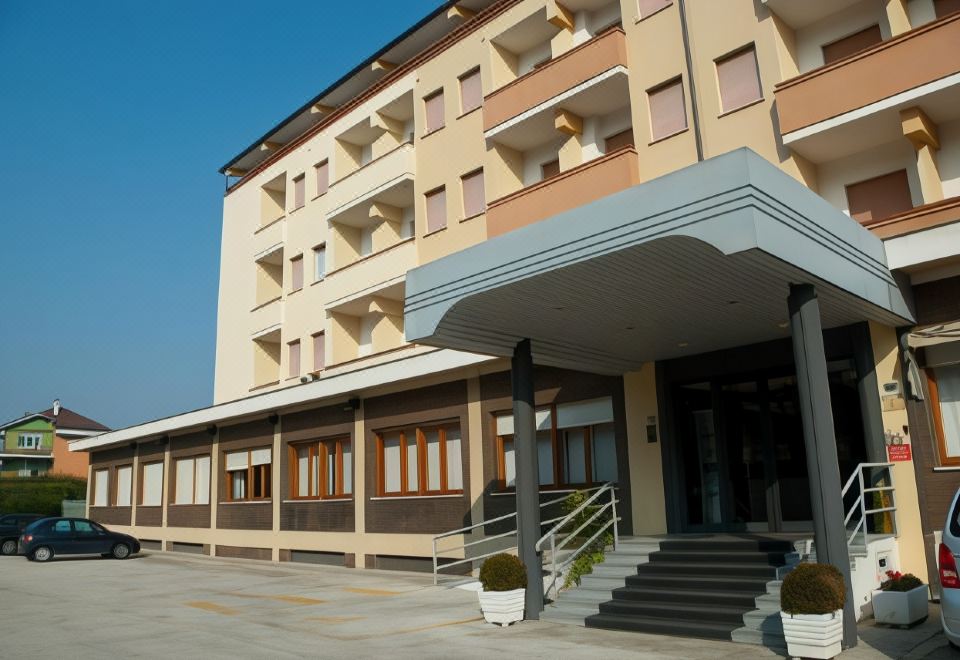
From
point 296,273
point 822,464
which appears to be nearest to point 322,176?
point 296,273

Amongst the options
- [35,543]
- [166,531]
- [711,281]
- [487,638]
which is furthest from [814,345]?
[166,531]

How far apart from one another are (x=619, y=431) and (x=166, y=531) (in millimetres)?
20912

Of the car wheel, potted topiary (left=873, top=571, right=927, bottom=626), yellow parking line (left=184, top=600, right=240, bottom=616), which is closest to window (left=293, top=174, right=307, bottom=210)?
the car wheel

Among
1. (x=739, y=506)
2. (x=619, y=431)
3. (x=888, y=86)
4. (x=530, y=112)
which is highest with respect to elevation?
(x=530, y=112)

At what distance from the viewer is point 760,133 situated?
596 inches

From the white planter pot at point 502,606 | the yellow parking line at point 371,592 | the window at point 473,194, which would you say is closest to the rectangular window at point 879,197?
the white planter pot at point 502,606

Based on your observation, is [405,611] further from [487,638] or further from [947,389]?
[947,389]

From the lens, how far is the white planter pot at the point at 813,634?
27.9 feet

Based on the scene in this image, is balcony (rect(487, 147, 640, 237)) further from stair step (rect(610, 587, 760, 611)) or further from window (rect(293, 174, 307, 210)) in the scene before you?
window (rect(293, 174, 307, 210))

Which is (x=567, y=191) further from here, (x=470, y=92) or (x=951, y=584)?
(x=951, y=584)

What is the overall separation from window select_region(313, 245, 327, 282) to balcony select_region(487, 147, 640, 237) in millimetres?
9350

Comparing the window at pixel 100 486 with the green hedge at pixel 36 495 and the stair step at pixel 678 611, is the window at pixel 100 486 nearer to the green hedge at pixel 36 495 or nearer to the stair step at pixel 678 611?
the green hedge at pixel 36 495

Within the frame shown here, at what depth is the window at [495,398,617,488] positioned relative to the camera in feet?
53.2

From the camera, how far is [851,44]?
48.9 feet
